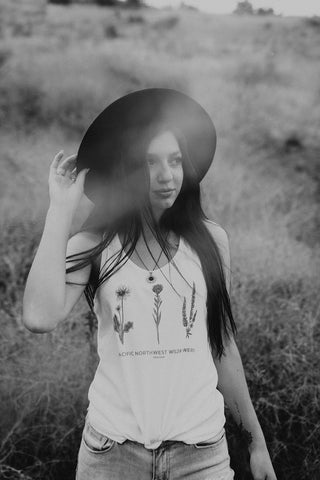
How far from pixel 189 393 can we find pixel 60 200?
2.22 feet

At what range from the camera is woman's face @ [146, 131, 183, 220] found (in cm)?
159

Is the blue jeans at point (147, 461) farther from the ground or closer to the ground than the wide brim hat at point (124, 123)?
closer to the ground

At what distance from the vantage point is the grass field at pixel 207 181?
2725mm

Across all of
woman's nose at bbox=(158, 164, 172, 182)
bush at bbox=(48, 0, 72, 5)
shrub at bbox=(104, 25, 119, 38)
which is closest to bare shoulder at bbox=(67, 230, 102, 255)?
woman's nose at bbox=(158, 164, 172, 182)

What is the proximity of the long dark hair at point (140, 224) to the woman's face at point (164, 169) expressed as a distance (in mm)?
18

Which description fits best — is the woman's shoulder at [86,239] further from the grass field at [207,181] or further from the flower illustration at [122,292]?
the grass field at [207,181]

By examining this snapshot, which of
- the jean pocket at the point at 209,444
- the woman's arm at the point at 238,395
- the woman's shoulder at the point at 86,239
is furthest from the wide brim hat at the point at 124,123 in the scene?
the jean pocket at the point at 209,444

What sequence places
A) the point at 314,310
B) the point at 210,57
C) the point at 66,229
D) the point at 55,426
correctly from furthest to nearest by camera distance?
the point at 210,57, the point at 314,310, the point at 55,426, the point at 66,229

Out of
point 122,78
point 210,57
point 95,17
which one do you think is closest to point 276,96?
point 210,57

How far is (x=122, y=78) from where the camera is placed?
6035mm

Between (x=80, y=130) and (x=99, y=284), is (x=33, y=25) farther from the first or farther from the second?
(x=99, y=284)

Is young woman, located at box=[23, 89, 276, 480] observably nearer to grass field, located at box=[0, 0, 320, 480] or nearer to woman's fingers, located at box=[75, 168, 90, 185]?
woman's fingers, located at box=[75, 168, 90, 185]

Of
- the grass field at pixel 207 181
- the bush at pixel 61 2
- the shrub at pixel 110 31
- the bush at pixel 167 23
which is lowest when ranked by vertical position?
the grass field at pixel 207 181

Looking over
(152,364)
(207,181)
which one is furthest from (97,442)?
(207,181)
